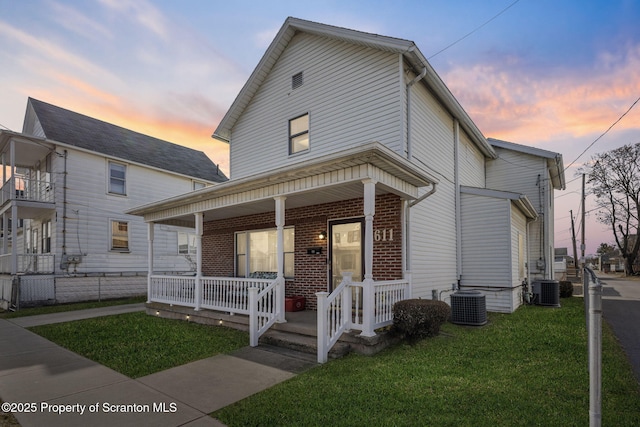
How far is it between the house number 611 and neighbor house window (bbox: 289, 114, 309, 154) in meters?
3.62

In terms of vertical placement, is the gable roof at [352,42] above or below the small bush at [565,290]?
above

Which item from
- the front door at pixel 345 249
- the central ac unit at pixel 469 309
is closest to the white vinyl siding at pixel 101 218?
the front door at pixel 345 249

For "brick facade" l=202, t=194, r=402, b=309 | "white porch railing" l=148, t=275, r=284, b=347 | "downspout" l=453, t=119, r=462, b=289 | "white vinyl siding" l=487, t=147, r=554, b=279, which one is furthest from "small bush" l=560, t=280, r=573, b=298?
"white porch railing" l=148, t=275, r=284, b=347

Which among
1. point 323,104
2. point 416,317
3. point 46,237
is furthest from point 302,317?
point 46,237

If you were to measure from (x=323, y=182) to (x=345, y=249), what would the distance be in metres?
2.73

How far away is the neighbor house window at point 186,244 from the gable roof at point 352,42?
8416 millimetres

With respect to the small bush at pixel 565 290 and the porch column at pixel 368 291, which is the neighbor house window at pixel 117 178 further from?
the small bush at pixel 565 290

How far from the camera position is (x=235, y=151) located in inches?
496

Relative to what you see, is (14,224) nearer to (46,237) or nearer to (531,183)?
(46,237)

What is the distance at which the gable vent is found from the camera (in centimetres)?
1066

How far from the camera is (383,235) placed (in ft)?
26.6

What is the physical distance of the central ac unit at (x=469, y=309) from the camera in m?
8.41

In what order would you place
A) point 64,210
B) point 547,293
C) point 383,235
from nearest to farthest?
point 383,235, point 547,293, point 64,210

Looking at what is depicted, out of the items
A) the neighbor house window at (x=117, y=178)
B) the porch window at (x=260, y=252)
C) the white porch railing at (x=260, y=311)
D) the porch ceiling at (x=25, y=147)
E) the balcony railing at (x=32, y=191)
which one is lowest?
the white porch railing at (x=260, y=311)
